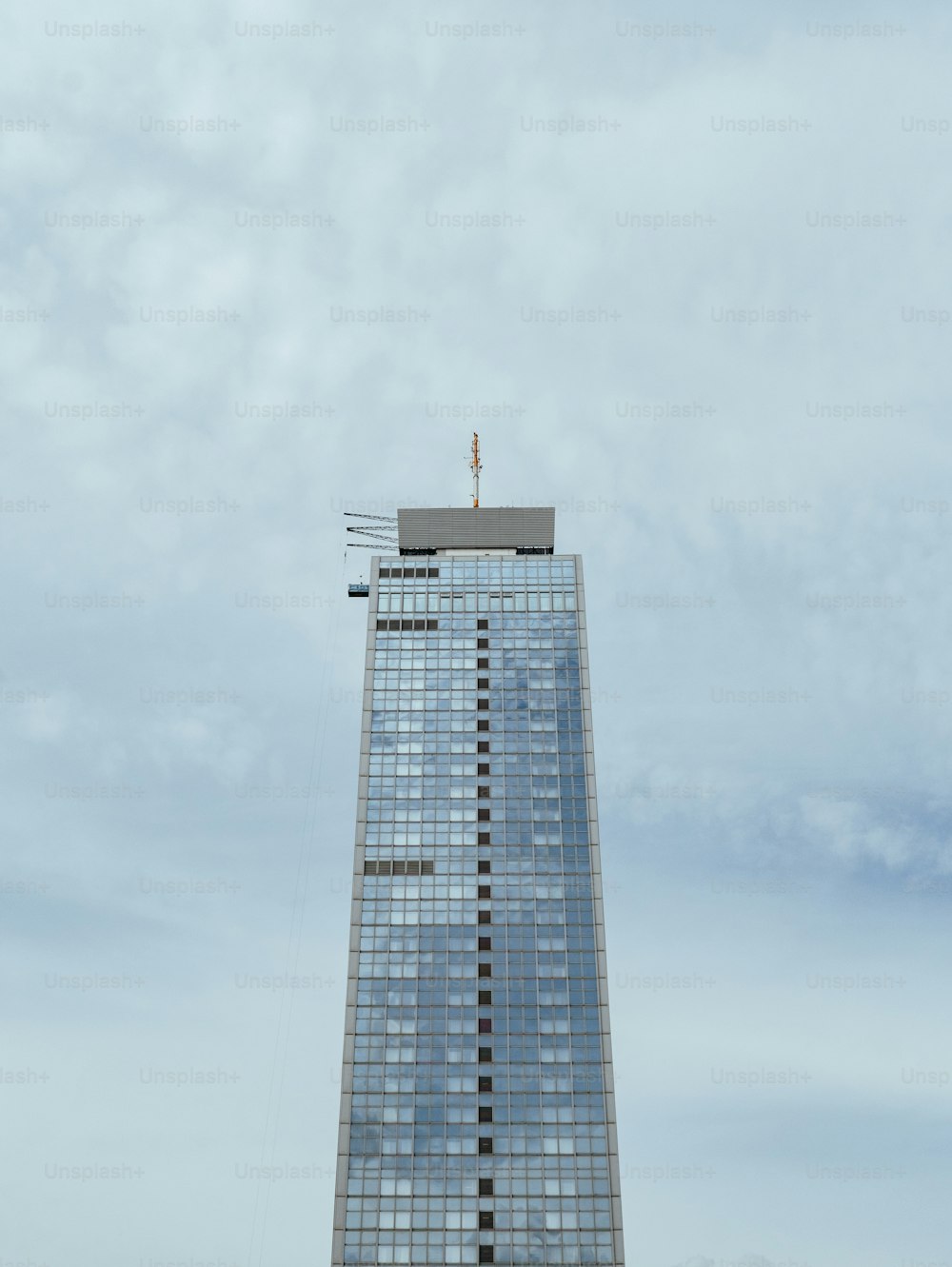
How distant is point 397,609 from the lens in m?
155

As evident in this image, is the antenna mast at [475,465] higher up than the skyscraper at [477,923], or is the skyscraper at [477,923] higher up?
the antenna mast at [475,465]

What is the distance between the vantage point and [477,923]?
436 feet

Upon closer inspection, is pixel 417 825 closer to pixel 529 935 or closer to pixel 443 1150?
pixel 529 935

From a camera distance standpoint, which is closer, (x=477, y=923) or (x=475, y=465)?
(x=477, y=923)

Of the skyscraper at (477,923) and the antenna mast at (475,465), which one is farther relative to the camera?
the antenna mast at (475,465)

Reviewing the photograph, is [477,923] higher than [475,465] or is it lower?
lower

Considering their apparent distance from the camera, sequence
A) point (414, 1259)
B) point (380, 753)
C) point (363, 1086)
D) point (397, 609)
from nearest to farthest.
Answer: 1. point (414, 1259)
2. point (363, 1086)
3. point (380, 753)
4. point (397, 609)

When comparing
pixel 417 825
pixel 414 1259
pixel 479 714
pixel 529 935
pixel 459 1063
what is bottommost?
pixel 414 1259

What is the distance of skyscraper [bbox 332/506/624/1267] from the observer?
387 feet

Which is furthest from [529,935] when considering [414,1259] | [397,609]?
[397,609]

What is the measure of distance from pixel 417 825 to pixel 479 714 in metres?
14.6

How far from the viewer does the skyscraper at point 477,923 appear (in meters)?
118

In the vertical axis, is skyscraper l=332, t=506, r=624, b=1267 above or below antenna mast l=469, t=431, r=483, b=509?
below

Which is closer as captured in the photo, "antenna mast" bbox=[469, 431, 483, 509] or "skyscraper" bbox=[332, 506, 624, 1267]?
"skyscraper" bbox=[332, 506, 624, 1267]
